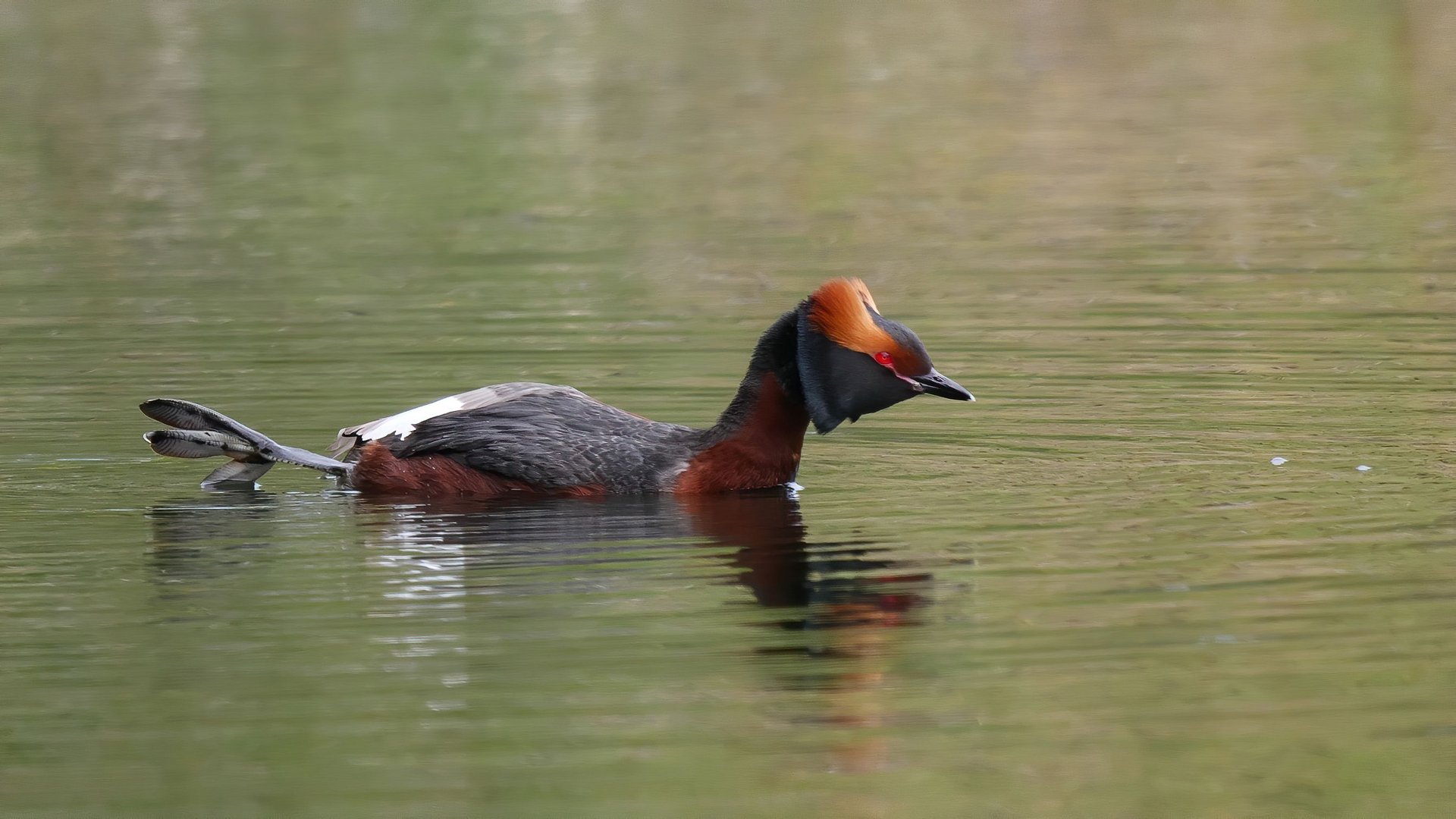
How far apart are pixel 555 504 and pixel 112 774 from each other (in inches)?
157

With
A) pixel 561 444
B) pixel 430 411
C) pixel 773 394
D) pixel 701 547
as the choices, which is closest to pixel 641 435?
pixel 561 444

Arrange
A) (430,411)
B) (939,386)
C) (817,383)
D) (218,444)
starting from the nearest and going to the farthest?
1. (939,386)
2. (817,383)
3. (218,444)
4. (430,411)

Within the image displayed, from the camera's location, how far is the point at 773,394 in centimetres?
1046

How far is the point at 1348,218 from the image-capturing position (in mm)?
18641

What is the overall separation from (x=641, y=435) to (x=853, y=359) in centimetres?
114

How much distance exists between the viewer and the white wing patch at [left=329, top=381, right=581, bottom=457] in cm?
1078

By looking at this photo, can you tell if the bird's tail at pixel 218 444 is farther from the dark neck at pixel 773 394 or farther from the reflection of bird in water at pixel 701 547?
the dark neck at pixel 773 394

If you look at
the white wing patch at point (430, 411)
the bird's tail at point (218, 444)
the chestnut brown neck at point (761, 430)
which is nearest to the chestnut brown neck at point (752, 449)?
the chestnut brown neck at point (761, 430)

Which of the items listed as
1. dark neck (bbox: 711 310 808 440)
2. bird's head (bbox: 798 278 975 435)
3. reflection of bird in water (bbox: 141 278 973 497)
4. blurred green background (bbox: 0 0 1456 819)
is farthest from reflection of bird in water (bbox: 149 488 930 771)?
bird's head (bbox: 798 278 975 435)

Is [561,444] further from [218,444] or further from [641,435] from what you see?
[218,444]

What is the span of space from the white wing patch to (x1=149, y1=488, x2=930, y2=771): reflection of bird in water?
49cm

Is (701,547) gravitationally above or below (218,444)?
below

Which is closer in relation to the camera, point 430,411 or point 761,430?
point 761,430

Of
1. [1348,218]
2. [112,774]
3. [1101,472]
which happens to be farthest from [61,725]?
[1348,218]
